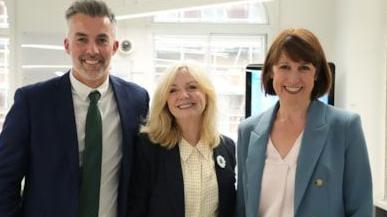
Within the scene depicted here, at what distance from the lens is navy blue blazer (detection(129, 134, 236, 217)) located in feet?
5.79

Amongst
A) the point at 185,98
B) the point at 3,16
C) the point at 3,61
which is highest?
the point at 3,16

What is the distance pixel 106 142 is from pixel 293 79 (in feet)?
2.63

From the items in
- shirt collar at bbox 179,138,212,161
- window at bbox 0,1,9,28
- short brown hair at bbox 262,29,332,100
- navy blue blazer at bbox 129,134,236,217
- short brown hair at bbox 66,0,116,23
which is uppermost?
window at bbox 0,1,9,28

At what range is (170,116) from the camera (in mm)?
1932

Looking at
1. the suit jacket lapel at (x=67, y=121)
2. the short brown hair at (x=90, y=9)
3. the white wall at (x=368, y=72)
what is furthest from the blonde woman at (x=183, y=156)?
the white wall at (x=368, y=72)

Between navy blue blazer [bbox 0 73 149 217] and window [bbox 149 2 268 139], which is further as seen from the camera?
window [bbox 149 2 268 139]

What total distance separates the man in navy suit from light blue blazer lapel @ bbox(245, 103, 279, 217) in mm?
503

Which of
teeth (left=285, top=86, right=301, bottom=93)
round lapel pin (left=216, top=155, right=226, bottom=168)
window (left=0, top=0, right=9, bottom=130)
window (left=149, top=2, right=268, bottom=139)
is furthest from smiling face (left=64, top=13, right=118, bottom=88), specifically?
window (left=0, top=0, right=9, bottom=130)

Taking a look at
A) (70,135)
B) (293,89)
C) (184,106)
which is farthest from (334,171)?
(70,135)

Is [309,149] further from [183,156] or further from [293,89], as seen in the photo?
[183,156]

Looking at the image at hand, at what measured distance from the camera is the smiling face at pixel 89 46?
1759mm

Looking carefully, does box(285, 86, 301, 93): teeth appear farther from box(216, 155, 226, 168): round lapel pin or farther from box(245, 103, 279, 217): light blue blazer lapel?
box(216, 155, 226, 168): round lapel pin

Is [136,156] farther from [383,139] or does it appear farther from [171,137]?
[383,139]

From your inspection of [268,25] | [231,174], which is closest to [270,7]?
[268,25]
